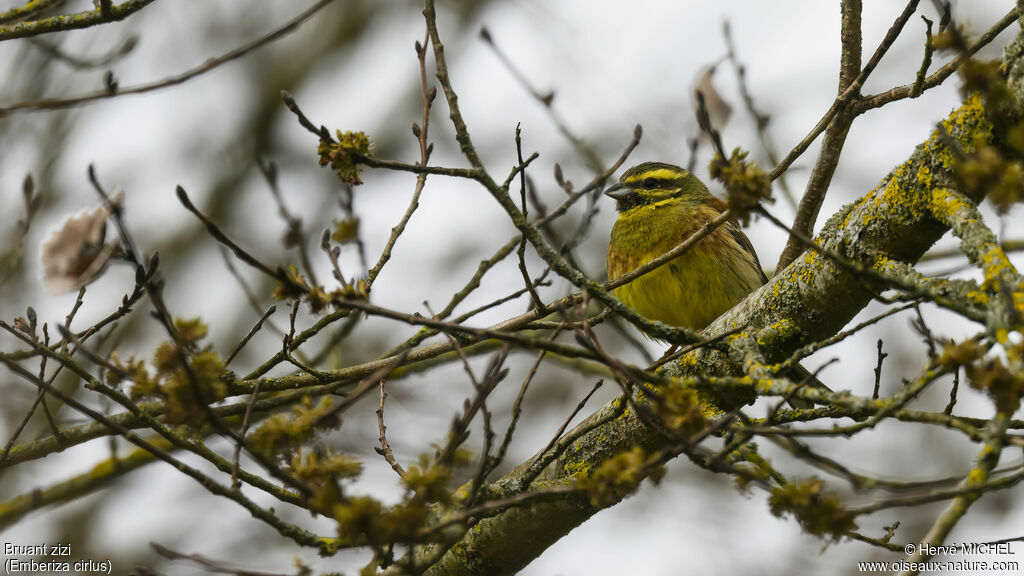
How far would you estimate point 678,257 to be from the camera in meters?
5.80

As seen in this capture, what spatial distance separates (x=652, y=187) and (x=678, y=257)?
1.60 metres

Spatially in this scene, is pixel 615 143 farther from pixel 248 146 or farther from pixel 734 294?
pixel 734 294

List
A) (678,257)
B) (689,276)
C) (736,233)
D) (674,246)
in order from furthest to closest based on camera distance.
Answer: (736,233)
(674,246)
(689,276)
(678,257)

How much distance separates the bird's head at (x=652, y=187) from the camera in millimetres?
7215

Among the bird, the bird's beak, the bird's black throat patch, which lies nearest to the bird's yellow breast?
the bird

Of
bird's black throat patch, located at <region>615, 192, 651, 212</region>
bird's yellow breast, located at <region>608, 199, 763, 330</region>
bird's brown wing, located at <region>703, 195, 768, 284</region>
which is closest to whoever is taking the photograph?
bird's yellow breast, located at <region>608, 199, 763, 330</region>

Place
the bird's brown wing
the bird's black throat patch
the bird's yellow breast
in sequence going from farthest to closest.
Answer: the bird's black throat patch, the bird's brown wing, the bird's yellow breast

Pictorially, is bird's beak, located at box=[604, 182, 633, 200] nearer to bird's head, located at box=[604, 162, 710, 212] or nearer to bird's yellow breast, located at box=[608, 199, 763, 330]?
bird's head, located at box=[604, 162, 710, 212]

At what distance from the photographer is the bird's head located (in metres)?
7.21

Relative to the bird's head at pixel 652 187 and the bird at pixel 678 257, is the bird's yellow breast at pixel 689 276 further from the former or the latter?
the bird's head at pixel 652 187

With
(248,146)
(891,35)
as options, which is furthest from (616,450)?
(248,146)

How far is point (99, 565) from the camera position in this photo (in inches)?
292

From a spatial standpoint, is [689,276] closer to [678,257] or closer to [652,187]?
[678,257]

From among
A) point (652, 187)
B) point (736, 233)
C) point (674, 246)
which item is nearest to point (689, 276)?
point (674, 246)
